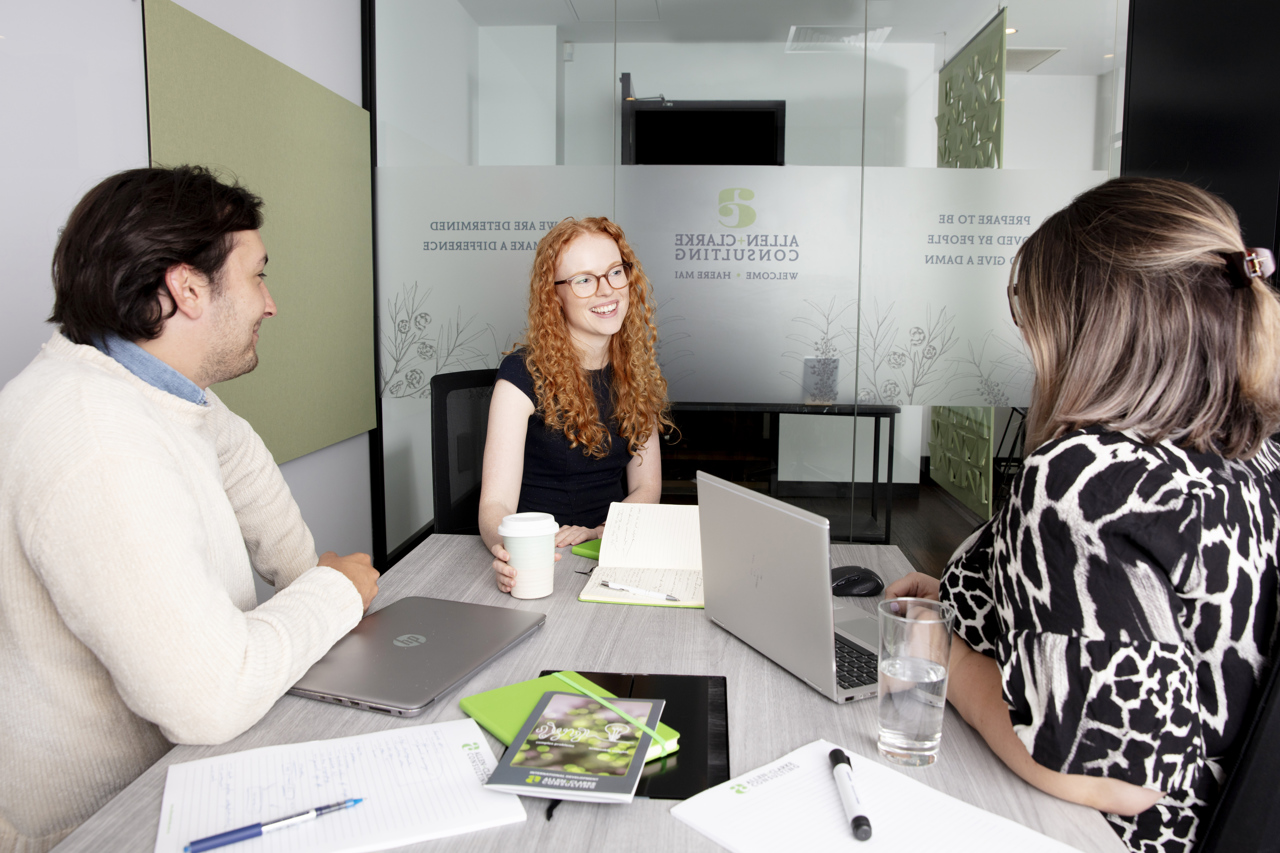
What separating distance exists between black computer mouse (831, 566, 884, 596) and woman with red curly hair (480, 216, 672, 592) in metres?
0.82

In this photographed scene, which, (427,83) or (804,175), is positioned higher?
(427,83)

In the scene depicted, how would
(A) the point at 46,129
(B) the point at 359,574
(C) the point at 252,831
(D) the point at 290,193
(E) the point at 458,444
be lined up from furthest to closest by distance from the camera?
1. (D) the point at 290,193
2. (E) the point at 458,444
3. (A) the point at 46,129
4. (B) the point at 359,574
5. (C) the point at 252,831

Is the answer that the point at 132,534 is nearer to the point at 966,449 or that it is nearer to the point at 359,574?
the point at 359,574

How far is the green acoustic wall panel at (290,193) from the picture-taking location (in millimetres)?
2195

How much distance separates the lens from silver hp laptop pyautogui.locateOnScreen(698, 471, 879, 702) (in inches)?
37.7

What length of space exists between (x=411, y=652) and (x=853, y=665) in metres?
0.58

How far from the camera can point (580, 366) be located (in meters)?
2.10

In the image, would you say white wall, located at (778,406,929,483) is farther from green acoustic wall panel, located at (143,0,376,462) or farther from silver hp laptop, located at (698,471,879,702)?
silver hp laptop, located at (698,471,879,702)

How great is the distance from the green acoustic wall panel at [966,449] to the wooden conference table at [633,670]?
1.96m

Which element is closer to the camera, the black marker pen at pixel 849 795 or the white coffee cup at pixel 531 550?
the black marker pen at pixel 849 795

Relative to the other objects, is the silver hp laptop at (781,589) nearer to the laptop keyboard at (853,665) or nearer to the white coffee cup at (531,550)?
the laptop keyboard at (853,665)

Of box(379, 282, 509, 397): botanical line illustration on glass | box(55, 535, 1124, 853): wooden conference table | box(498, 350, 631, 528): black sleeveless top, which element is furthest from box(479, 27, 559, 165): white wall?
box(55, 535, 1124, 853): wooden conference table

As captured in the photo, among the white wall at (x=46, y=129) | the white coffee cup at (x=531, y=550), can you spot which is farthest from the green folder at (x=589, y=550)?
the white wall at (x=46, y=129)

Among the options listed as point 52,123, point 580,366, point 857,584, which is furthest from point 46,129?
point 857,584
